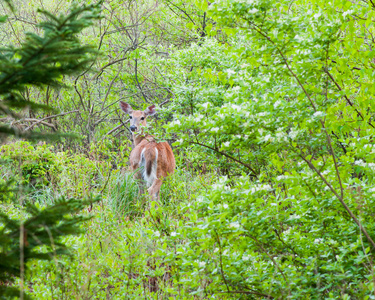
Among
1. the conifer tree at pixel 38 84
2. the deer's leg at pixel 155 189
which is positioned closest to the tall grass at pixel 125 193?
the deer's leg at pixel 155 189

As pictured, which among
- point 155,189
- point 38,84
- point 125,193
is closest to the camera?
point 38,84

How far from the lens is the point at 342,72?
3518 mm

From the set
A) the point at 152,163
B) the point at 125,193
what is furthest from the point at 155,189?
the point at 125,193

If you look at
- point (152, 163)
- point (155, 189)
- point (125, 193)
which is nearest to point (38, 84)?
point (125, 193)

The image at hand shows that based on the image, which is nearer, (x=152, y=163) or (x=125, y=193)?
(x=125, y=193)

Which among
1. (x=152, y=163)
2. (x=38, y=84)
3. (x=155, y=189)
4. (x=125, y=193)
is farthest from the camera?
(x=152, y=163)

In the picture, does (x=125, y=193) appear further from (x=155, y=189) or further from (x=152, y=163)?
(x=152, y=163)

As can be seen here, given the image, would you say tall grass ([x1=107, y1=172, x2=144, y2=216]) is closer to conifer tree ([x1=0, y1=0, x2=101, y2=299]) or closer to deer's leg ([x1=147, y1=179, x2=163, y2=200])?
deer's leg ([x1=147, y1=179, x2=163, y2=200])

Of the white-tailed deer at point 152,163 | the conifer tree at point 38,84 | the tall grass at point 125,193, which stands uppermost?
the white-tailed deer at point 152,163

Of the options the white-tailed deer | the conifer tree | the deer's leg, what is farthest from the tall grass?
the conifer tree

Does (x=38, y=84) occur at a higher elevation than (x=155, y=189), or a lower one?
lower

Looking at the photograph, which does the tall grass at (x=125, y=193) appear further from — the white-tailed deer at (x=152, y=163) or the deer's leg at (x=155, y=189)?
the white-tailed deer at (x=152, y=163)

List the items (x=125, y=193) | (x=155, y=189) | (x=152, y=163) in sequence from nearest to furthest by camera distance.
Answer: (x=125, y=193)
(x=155, y=189)
(x=152, y=163)

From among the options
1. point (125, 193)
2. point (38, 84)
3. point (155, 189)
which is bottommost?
point (38, 84)
